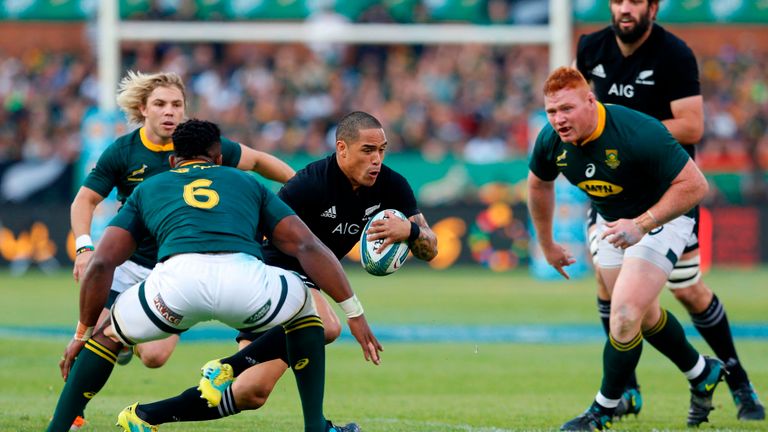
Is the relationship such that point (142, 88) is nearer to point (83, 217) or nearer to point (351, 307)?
point (83, 217)

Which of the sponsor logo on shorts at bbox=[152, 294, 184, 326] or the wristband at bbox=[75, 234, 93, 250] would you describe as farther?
the wristband at bbox=[75, 234, 93, 250]

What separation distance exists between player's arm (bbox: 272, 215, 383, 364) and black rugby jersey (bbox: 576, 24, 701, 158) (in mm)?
3076

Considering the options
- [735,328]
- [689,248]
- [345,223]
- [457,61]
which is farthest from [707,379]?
[457,61]

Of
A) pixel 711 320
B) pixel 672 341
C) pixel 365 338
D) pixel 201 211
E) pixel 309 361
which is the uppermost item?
pixel 201 211

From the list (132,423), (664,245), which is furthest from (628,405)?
(132,423)

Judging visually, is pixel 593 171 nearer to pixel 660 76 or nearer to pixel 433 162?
pixel 660 76

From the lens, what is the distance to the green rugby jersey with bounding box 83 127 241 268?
320 inches

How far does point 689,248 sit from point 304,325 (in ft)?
10.1

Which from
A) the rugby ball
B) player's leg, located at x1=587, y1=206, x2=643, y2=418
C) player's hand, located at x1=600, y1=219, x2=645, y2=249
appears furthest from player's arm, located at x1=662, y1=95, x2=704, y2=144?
the rugby ball

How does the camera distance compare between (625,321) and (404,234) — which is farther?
(625,321)

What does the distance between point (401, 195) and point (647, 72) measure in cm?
220

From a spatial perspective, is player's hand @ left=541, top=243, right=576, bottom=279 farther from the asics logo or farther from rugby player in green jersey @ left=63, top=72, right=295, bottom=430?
the asics logo

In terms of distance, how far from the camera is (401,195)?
24.1 ft

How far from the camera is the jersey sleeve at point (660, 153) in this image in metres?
7.30
